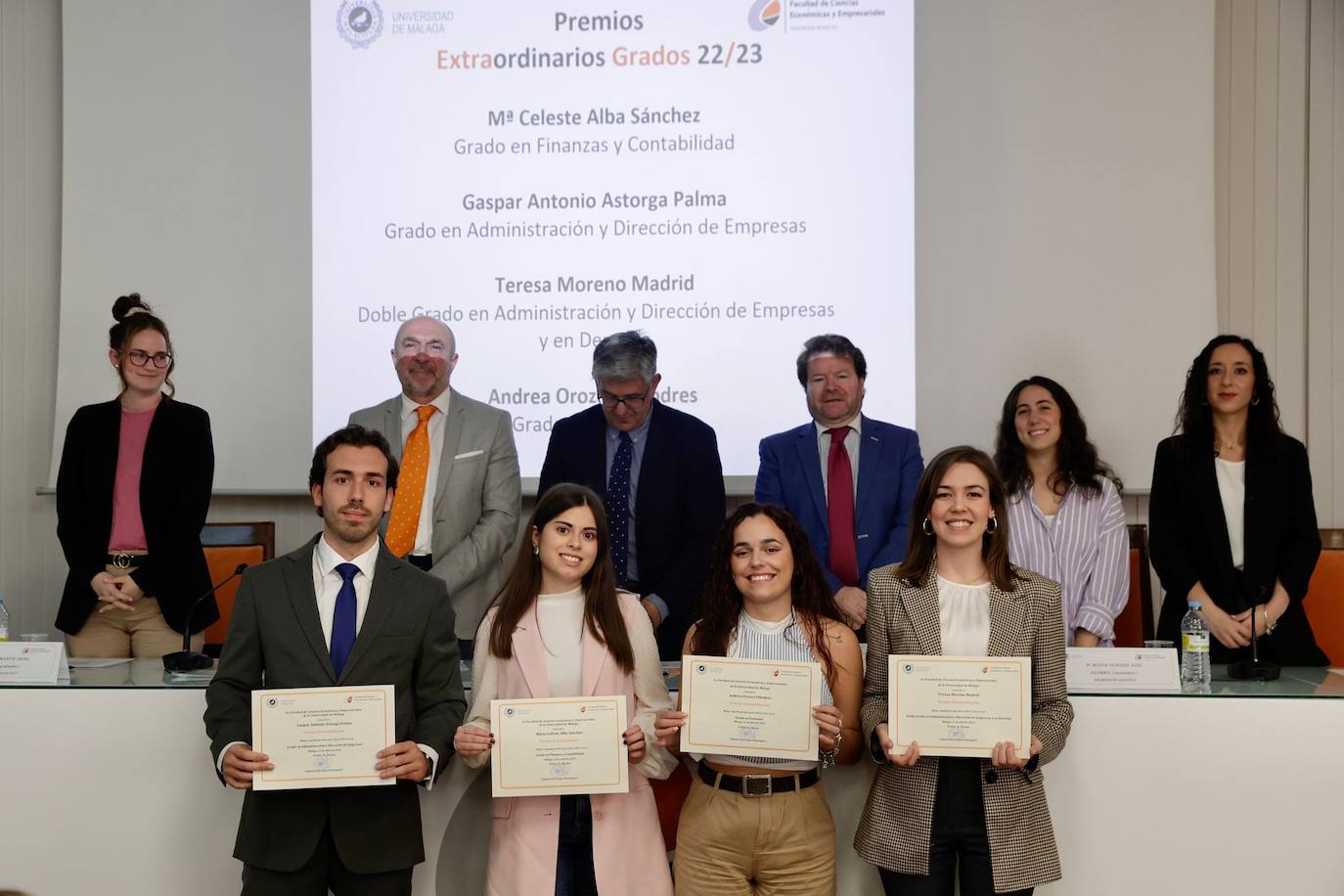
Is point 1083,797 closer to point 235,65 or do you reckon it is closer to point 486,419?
point 486,419

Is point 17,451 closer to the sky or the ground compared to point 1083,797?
closer to the sky

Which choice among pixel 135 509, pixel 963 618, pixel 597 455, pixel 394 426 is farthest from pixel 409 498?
pixel 963 618

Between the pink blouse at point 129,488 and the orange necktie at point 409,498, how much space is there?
2.74 ft

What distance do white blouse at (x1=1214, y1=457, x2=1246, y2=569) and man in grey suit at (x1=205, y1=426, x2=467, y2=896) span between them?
94.0 inches

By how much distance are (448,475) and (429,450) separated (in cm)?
13

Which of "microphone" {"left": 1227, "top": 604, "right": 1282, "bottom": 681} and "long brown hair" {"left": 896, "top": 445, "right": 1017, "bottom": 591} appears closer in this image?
"long brown hair" {"left": 896, "top": 445, "right": 1017, "bottom": 591}

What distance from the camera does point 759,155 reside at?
498 cm

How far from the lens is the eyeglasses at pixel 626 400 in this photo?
3836 mm

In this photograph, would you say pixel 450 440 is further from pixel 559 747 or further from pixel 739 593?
pixel 559 747

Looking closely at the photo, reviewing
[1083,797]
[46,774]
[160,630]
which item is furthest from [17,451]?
[1083,797]

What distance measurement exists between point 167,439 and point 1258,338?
4.43 meters

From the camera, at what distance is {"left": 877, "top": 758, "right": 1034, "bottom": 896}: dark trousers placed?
2.47 meters

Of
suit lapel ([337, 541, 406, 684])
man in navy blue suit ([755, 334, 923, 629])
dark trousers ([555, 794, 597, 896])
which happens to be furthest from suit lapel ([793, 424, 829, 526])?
suit lapel ([337, 541, 406, 684])

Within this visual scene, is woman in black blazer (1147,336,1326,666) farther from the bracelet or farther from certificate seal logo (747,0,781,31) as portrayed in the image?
certificate seal logo (747,0,781,31)
